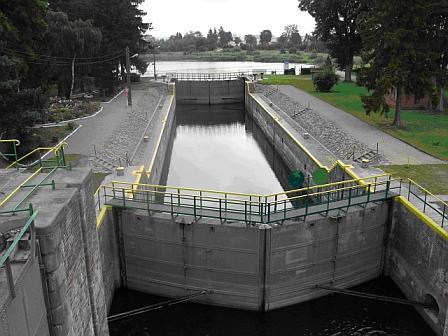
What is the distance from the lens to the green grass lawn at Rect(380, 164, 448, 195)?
18703mm

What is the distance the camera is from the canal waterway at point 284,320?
14.7m

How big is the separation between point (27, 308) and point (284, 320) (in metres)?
9.88

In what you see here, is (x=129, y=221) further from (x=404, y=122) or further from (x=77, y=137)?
(x=404, y=122)

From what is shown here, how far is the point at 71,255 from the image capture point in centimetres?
953

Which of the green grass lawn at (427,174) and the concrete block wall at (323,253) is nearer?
the concrete block wall at (323,253)

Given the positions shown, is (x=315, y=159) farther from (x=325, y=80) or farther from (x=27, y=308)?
(x=325, y=80)

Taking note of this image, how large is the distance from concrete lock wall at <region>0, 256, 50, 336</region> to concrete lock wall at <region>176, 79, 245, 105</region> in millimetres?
49827

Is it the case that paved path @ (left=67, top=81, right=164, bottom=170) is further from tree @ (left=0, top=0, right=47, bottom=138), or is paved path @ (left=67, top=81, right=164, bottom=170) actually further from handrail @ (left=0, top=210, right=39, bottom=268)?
handrail @ (left=0, top=210, right=39, bottom=268)

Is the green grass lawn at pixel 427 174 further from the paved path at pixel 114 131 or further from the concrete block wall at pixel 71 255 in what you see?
the concrete block wall at pixel 71 255

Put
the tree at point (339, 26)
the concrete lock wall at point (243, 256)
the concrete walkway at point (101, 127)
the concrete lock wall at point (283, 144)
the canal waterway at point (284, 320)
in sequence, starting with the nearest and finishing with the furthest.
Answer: the canal waterway at point (284, 320), the concrete lock wall at point (243, 256), the concrete lock wall at point (283, 144), the concrete walkway at point (101, 127), the tree at point (339, 26)

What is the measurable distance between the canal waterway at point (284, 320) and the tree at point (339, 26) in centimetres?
4024

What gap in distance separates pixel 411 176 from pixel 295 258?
7631 millimetres

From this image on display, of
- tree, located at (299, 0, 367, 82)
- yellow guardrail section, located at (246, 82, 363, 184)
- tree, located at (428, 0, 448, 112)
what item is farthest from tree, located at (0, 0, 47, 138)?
tree, located at (299, 0, 367, 82)

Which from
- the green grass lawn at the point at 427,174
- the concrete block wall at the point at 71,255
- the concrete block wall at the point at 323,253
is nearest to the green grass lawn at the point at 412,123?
the green grass lawn at the point at 427,174
